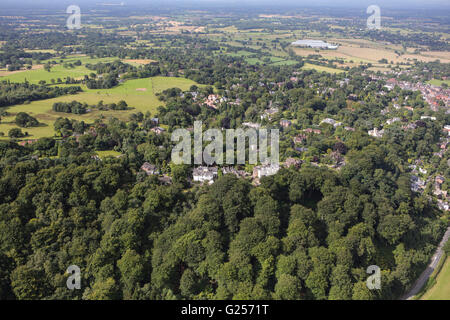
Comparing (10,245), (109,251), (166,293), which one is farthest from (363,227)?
(10,245)

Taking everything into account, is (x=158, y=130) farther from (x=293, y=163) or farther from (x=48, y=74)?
(x=48, y=74)

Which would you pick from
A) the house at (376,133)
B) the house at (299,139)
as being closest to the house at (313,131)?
the house at (299,139)

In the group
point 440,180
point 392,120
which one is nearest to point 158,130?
point 440,180

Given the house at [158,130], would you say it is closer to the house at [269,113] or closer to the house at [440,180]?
the house at [269,113]

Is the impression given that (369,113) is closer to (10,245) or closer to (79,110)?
(79,110)

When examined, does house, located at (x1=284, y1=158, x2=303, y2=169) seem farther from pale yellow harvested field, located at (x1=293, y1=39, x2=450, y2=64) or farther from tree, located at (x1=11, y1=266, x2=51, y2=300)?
pale yellow harvested field, located at (x1=293, y1=39, x2=450, y2=64)

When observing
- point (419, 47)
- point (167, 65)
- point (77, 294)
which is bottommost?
point (77, 294)

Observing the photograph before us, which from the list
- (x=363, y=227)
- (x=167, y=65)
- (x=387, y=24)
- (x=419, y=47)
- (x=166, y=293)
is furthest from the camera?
(x=387, y=24)
